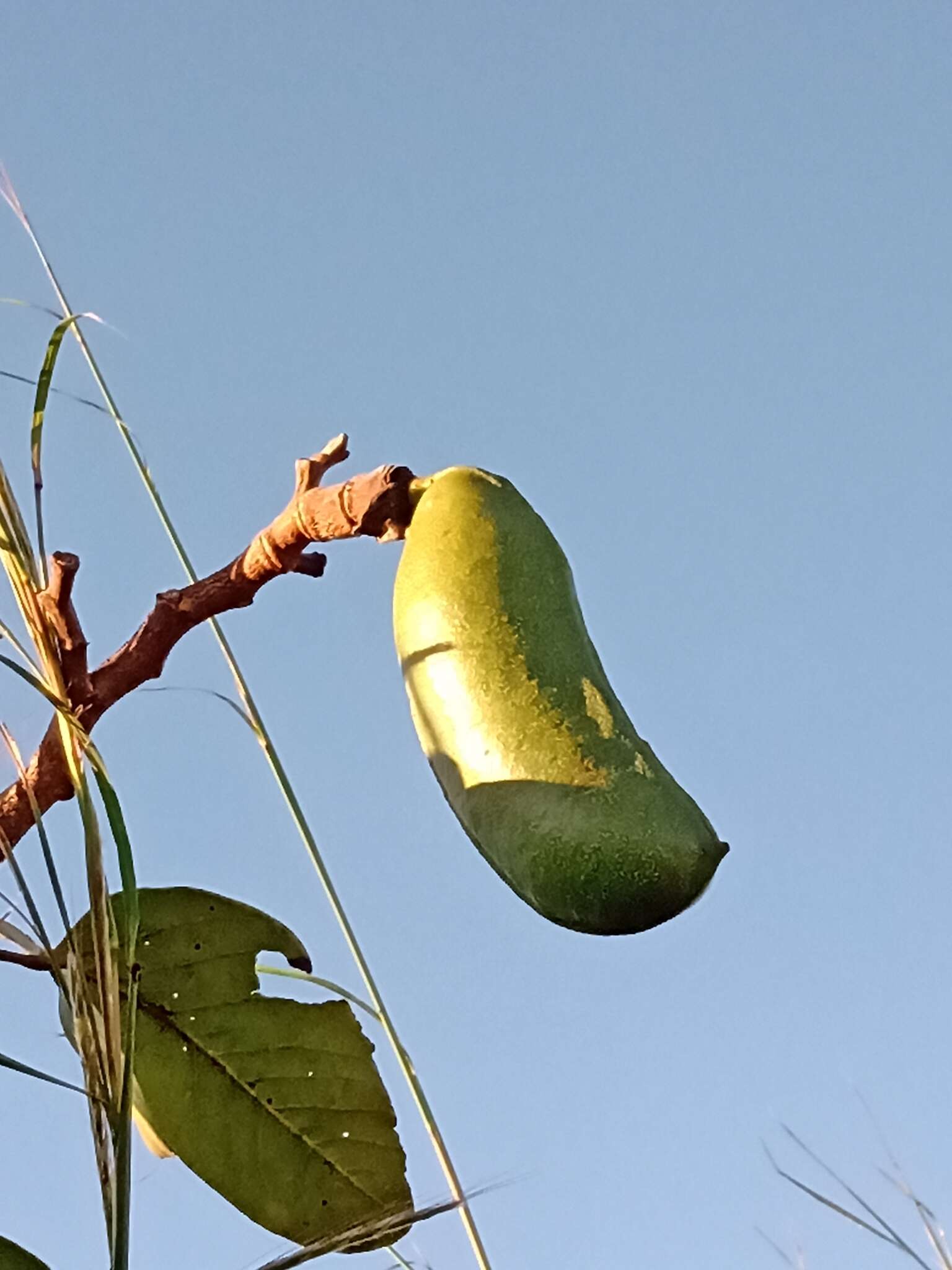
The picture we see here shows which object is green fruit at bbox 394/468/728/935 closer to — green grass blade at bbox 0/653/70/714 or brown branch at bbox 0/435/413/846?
brown branch at bbox 0/435/413/846

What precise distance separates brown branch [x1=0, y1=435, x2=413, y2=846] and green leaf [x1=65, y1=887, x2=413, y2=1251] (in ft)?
0.34

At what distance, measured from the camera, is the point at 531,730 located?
807mm

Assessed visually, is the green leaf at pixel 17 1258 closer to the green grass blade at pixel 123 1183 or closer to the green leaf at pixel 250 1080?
the green grass blade at pixel 123 1183

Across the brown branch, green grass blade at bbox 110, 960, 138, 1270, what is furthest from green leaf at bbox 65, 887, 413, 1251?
green grass blade at bbox 110, 960, 138, 1270

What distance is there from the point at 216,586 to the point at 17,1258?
40cm

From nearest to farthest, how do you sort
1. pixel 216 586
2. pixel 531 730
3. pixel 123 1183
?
pixel 123 1183 < pixel 531 730 < pixel 216 586

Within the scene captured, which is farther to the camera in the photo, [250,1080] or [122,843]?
[250,1080]

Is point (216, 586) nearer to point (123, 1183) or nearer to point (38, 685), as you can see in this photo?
point (38, 685)

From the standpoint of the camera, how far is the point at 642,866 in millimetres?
762

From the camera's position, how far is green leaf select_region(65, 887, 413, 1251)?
82 cm

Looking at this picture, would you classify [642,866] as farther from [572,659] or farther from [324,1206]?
[324,1206]

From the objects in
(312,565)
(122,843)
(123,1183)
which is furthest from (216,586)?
(123,1183)

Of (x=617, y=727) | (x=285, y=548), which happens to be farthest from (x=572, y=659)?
(x=285, y=548)

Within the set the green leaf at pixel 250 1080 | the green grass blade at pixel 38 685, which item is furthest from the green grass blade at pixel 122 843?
→ the green leaf at pixel 250 1080
